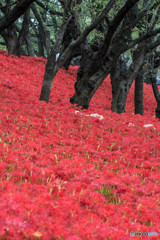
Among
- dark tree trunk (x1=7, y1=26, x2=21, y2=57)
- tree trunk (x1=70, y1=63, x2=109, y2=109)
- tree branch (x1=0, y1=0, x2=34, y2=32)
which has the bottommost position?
tree trunk (x1=70, y1=63, x2=109, y2=109)

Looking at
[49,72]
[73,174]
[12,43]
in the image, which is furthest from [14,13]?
[12,43]

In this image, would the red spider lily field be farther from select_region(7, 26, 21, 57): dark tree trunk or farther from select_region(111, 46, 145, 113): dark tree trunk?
select_region(7, 26, 21, 57): dark tree trunk

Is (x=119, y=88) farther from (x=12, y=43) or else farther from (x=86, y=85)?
(x=12, y=43)

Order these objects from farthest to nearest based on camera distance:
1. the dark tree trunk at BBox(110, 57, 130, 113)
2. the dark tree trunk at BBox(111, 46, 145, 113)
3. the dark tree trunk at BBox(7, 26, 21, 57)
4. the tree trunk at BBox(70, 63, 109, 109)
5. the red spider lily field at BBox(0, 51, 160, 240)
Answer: the dark tree trunk at BBox(7, 26, 21, 57) → the dark tree trunk at BBox(110, 57, 130, 113) → the dark tree trunk at BBox(111, 46, 145, 113) → the tree trunk at BBox(70, 63, 109, 109) → the red spider lily field at BBox(0, 51, 160, 240)

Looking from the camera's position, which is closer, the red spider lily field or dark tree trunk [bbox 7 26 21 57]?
the red spider lily field

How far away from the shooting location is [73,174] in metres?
4.30

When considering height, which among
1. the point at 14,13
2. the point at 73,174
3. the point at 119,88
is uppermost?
the point at 14,13

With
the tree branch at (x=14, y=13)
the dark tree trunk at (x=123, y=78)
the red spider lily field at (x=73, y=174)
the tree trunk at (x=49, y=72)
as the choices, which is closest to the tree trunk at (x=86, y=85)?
the red spider lily field at (x=73, y=174)

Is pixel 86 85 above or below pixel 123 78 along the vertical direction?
below

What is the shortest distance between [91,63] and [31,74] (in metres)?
6.13

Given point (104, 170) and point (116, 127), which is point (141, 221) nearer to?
point (104, 170)

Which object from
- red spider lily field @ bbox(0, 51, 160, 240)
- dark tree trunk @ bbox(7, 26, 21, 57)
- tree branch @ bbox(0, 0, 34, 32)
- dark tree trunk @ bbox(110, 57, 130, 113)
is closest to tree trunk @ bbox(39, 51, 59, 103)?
red spider lily field @ bbox(0, 51, 160, 240)

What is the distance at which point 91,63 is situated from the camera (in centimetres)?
953

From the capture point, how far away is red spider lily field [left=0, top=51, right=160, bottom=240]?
2705mm
